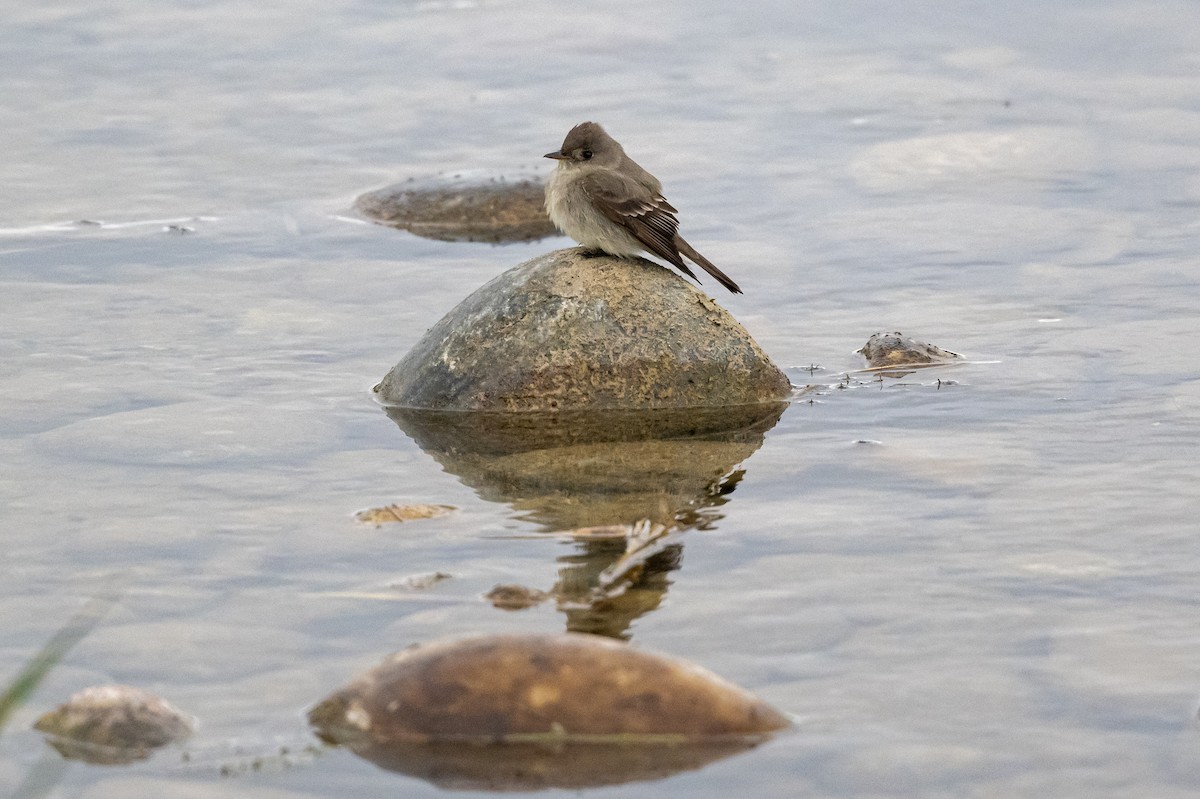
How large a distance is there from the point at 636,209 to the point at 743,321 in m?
1.86

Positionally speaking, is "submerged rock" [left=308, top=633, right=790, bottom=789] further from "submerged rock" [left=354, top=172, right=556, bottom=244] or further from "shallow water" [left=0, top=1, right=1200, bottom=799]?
"submerged rock" [left=354, top=172, right=556, bottom=244]

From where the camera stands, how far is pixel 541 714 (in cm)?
444

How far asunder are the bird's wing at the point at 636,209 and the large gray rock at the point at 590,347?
0.17 metres

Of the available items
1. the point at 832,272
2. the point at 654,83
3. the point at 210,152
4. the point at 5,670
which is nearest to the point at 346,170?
the point at 210,152

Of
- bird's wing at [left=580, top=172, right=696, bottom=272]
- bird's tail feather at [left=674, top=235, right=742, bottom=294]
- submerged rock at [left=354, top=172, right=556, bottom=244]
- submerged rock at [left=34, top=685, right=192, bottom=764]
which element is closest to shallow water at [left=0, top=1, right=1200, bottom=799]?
submerged rock at [left=34, top=685, right=192, bottom=764]

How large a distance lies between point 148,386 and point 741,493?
10.2 feet

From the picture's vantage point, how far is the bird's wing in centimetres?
753

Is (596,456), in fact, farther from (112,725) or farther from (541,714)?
(112,725)

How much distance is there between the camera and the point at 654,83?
566 inches

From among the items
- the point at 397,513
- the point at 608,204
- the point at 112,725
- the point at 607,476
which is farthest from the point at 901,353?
the point at 112,725

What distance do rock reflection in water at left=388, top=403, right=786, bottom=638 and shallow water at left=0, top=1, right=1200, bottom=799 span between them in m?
0.11

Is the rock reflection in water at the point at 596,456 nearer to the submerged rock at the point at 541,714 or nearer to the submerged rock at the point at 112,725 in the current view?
the submerged rock at the point at 541,714

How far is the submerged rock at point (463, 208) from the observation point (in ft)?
37.8

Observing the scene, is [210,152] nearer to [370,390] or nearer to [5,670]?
[370,390]
